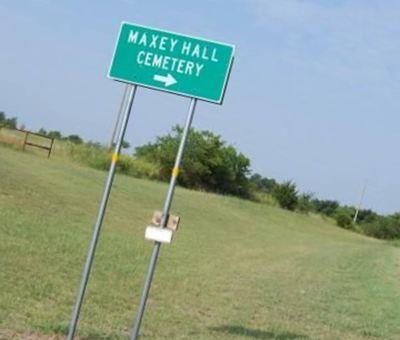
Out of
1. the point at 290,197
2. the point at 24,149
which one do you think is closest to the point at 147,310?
the point at 24,149

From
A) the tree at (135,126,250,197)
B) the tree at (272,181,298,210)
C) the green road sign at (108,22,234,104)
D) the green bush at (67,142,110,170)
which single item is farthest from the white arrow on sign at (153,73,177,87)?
the tree at (272,181,298,210)

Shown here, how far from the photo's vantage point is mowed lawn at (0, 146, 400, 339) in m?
9.46

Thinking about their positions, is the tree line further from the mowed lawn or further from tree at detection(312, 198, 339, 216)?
the mowed lawn

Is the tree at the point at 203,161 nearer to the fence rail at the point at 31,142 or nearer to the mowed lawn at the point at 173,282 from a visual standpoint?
the fence rail at the point at 31,142

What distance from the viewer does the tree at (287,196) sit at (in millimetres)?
77688

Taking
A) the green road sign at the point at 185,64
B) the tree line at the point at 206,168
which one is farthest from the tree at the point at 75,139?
the green road sign at the point at 185,64

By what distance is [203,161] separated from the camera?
69.9m

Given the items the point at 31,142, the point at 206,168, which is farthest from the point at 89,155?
the point at 206,168

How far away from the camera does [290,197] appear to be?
78000 mm

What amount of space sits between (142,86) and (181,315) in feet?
13.1

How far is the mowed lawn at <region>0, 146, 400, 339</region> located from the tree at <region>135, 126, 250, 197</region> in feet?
127

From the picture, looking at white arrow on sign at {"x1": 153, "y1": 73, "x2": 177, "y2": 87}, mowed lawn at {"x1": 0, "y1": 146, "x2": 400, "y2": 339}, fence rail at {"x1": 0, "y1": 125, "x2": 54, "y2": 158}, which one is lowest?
mowed lawn at {"x1": 0, "y1": 146, "x2": 400, "y2": 339}

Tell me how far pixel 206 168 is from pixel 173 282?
55836mm

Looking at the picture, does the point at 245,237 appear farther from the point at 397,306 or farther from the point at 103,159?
the point at 103,159
